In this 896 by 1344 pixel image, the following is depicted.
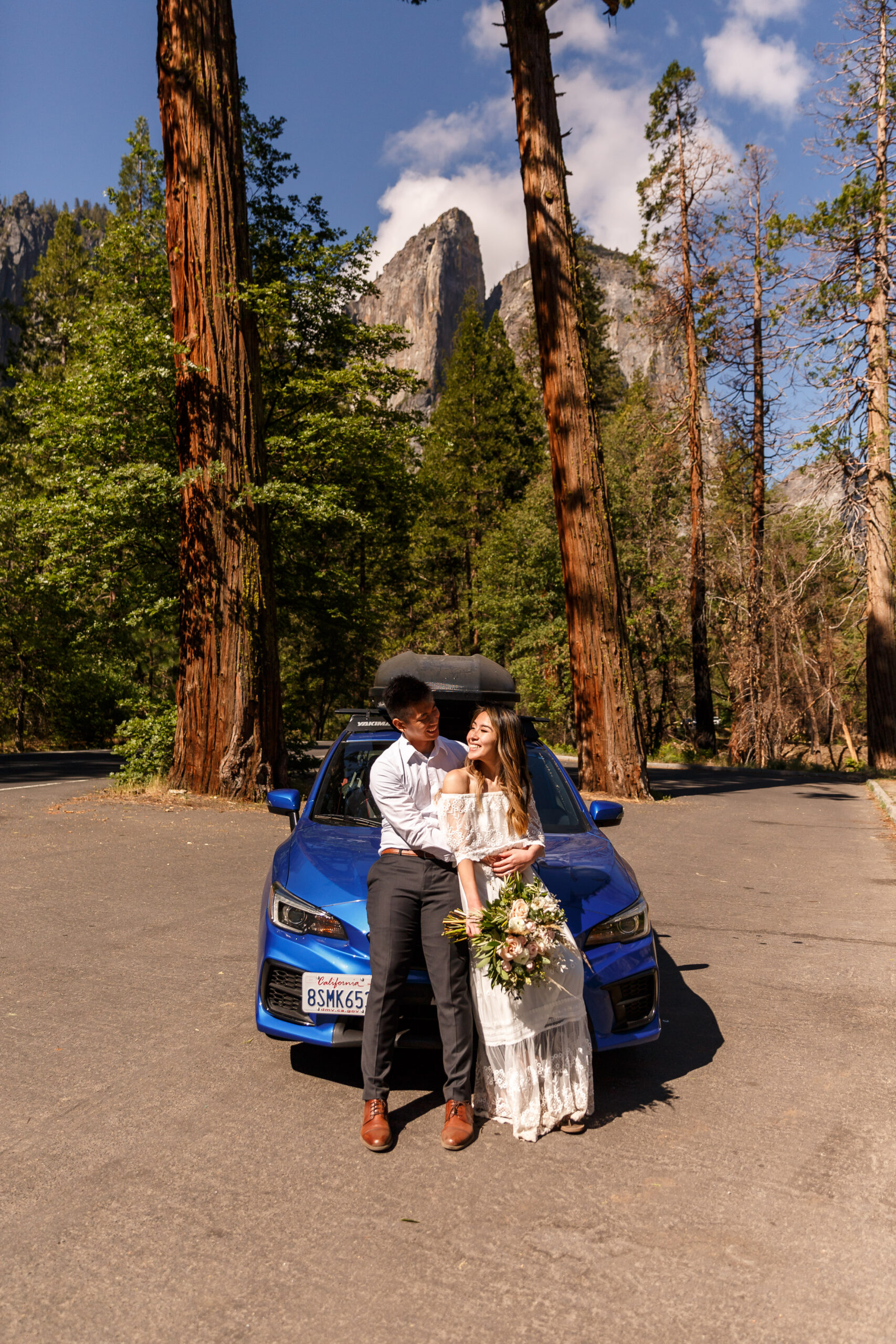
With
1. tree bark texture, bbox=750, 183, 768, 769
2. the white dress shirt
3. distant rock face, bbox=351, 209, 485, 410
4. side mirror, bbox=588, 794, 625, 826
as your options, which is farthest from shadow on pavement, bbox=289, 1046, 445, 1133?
distant rock face, bbox=351, 209, 485, 410

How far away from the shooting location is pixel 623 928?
4262 mm

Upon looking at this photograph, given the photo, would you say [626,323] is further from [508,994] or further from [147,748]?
[508,994]

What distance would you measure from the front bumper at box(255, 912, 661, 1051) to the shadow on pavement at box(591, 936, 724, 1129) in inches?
8.3

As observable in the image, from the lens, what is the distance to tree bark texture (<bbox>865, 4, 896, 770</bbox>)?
23344mm

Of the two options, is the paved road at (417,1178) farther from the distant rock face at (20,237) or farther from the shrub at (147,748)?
the distant rock face at (20,237)

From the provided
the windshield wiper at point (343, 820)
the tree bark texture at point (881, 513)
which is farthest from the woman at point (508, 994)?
the tree bark texture at point (881, 513)

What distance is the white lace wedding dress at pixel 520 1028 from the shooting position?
12.1 feet

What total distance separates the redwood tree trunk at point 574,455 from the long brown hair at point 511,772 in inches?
461

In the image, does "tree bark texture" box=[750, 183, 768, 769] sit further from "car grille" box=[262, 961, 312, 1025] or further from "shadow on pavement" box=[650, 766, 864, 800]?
"car grille" box=[262, 961, 312, 1025]

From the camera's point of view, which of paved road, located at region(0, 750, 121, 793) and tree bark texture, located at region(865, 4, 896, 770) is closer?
paved road, located at region(0, 750, 121, 793)

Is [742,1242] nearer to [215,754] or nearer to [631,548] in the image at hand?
[215,754]

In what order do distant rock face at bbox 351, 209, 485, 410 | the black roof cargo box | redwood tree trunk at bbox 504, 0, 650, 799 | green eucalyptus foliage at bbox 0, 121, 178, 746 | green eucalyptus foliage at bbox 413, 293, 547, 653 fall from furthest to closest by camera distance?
distant rock face at bbox 351, 209, 485, 410, green eucalyptus foliage at bbox 413, 293, 547, 653, redwood tree trunk at bbox 504, 0, 650, 799, green eucalyptus foliage at bbox 0, 121, 178, 746, the black roof cargo box

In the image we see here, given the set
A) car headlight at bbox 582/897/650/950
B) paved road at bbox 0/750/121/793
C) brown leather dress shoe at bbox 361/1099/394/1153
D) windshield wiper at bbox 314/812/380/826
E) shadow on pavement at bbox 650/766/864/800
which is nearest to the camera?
brown leather dress shoe at bbox 361/1099/394/1153

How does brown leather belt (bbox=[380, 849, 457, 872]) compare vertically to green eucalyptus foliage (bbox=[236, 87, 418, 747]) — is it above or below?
below
